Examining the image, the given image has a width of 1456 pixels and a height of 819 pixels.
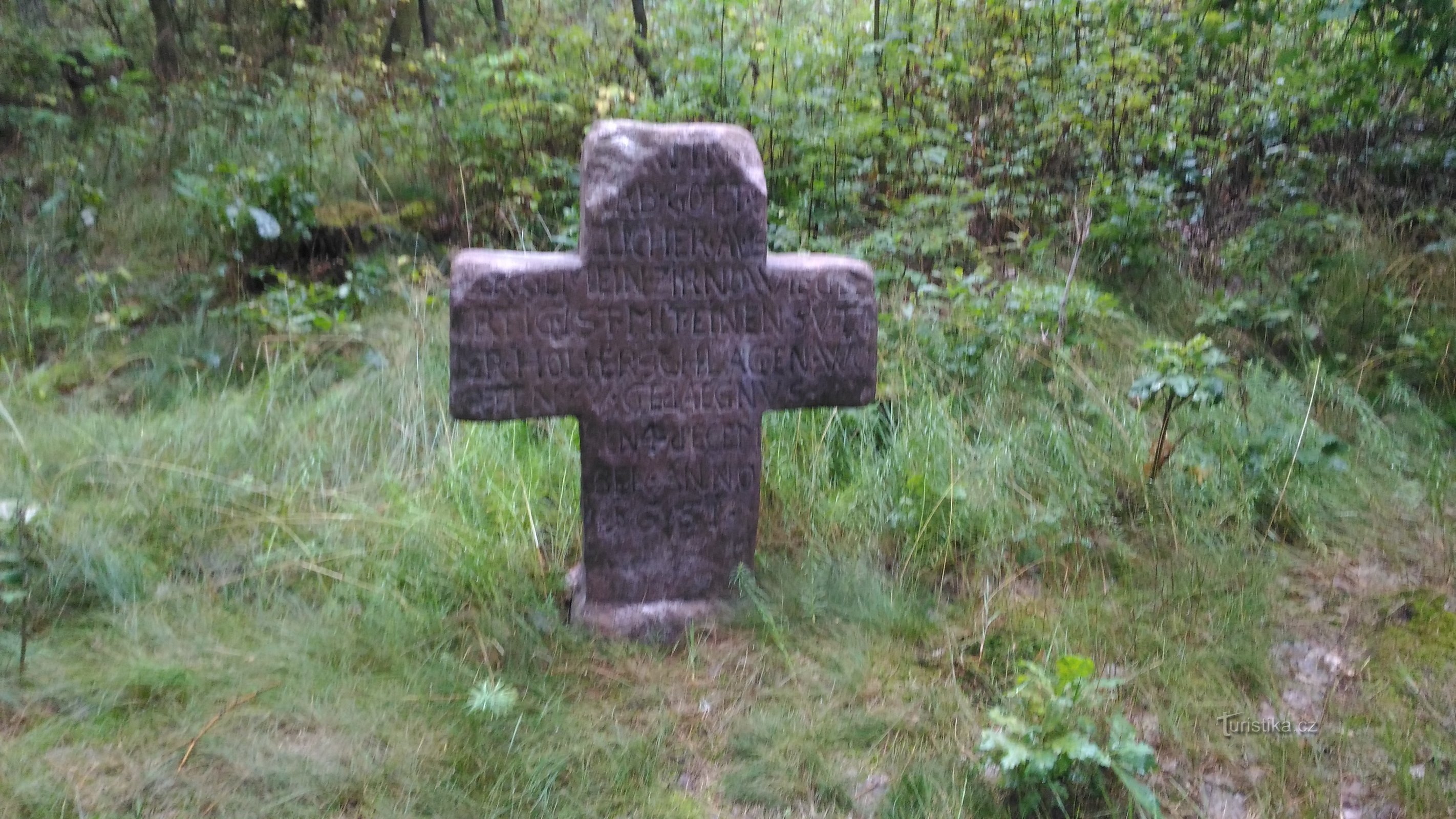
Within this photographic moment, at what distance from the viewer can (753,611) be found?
2553 mm

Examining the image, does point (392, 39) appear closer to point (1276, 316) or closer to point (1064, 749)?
point (1276, 316)

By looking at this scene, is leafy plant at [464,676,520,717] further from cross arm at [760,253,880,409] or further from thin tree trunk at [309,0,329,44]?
thin tree trunk at [309,0,329,44]

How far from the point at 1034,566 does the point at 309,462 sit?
2335 mm

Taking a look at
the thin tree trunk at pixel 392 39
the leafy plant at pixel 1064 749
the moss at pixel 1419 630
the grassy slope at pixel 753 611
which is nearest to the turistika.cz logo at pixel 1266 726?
the grassy slope at pixel 753 611

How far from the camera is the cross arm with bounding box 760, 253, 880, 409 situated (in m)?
2.37

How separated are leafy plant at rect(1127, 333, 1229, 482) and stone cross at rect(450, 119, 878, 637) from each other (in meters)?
0.87

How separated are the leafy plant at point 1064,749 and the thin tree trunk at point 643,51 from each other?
3.93m

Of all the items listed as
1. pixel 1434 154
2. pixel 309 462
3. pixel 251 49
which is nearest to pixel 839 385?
pixel 309 462

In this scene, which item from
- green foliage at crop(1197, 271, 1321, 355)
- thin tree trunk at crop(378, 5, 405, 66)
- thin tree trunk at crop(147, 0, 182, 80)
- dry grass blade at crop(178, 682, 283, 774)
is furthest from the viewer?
thin tree trunk at crop(378, 5, 405, 66)

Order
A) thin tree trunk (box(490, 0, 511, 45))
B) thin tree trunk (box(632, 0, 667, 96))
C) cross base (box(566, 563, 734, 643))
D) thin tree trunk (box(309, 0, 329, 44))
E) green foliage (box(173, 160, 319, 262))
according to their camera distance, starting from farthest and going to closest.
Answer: thin tree trunk (box(309, 0, 329, 44))
thin tree trunk (box(490, 0, 511, 45))
thin tree trunk (box(632, 0, 667, 96))
green foliage (box(173, 160, 319, 262))
cross base (box(566, 563, 734, 643))

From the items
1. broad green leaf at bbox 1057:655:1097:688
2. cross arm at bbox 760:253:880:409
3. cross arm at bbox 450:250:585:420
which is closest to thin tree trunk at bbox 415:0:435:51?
cross arm at bbox 450:250:585:420

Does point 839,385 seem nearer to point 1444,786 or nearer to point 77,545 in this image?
point 1444,786

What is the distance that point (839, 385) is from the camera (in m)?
2.46

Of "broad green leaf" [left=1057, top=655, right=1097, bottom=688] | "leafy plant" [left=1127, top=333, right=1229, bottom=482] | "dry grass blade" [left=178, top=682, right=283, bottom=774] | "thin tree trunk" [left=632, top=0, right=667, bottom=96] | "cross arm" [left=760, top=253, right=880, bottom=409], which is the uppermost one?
"thin tree trunk" [left=632, top=0, right=667, bottom=96]
